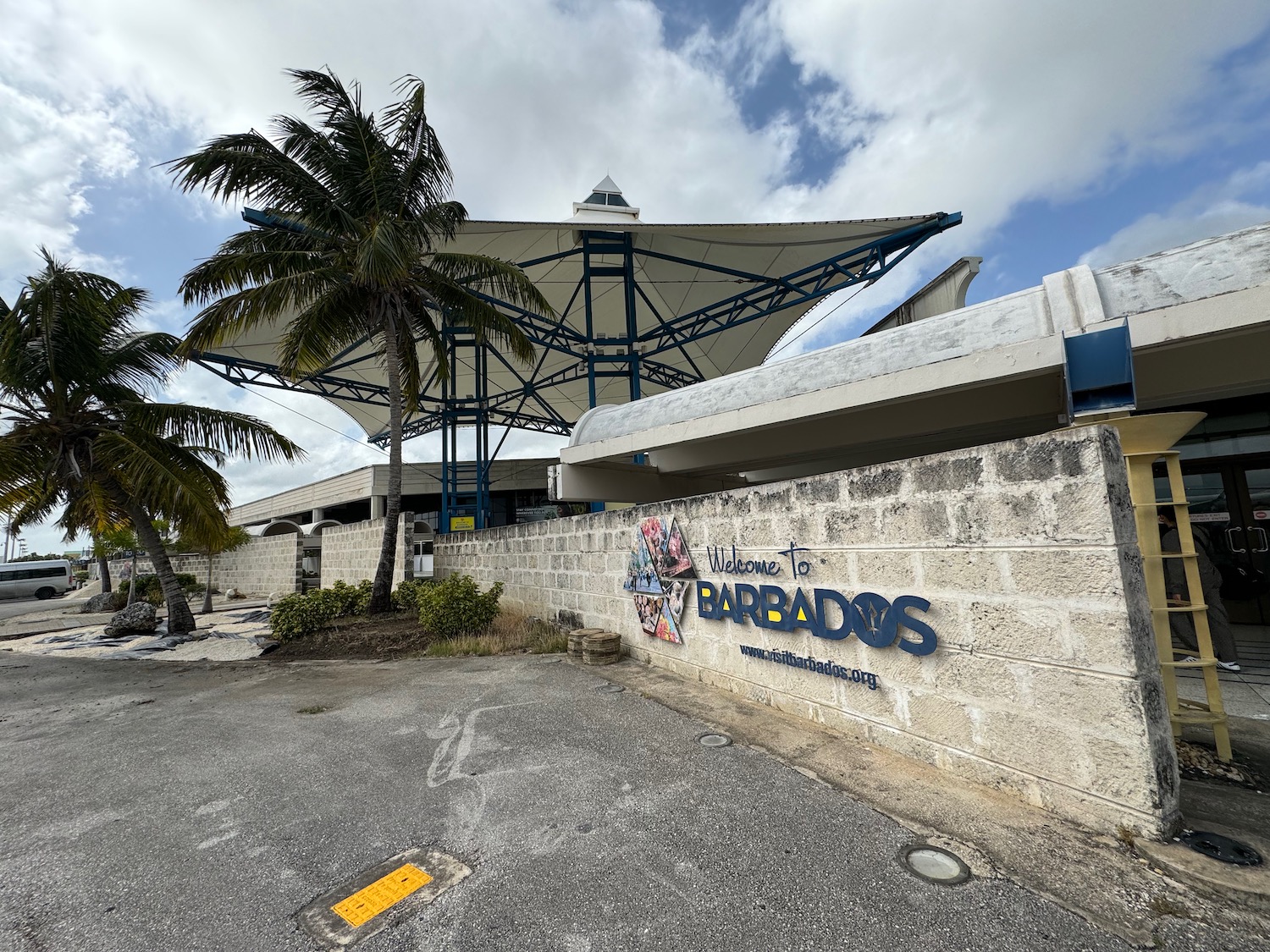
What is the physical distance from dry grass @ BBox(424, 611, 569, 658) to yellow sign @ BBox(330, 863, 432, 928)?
17.1ft

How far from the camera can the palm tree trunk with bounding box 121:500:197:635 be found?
1144 centimetres

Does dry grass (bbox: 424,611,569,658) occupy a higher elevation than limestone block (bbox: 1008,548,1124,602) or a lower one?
lower

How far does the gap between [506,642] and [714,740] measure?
16.1 ft

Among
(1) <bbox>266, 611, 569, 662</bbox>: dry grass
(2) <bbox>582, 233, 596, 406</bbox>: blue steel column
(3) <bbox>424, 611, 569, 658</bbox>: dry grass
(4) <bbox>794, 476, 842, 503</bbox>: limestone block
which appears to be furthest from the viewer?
(2) <bbox>582, 233, 596, 406</bbox>: blue steel column

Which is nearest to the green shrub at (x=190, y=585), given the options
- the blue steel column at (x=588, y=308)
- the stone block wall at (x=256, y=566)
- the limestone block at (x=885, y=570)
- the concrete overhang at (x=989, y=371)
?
the stone block wall at (x=256, y=566)

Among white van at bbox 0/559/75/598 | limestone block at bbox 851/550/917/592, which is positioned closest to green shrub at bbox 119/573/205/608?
white van at bbox 0/559/75/598

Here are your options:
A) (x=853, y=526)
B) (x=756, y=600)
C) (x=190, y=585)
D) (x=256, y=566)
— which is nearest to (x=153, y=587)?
(x=190, y=585)

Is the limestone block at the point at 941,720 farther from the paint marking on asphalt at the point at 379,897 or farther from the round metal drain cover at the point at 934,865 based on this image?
the paint marking on asphalt at the point at 379,897

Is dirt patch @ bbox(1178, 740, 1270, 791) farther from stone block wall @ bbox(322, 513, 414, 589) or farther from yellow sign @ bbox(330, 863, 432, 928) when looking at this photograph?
stone block wall @ bbox(322, 513, 414, 589)

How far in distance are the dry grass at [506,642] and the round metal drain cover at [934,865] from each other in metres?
5.72

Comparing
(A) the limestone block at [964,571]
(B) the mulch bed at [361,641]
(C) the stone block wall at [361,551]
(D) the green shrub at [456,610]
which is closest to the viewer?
(A) the limestone block at [964,571]

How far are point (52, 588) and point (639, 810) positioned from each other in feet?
143

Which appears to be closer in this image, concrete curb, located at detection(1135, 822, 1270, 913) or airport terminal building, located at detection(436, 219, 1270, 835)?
concrete curb, located at detection(1135, 822, 1270, 913)

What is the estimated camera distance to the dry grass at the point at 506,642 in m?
8.04
